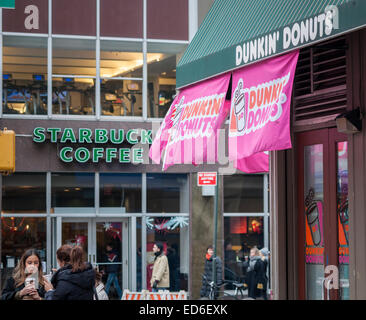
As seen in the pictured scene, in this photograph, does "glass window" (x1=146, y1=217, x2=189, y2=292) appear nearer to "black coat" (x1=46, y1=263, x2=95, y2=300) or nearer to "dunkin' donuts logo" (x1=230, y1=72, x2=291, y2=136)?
"black coat" (x1=46, y1=263, x2=95, y2=300)

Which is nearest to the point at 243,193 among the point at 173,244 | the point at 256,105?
the point at 173,244

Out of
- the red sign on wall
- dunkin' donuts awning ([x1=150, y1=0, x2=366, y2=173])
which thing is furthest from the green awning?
the red sign on wall

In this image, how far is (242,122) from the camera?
25.4 ft

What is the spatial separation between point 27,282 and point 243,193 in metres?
15.7

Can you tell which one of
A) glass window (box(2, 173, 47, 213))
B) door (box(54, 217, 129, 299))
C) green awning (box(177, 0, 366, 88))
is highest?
green awning (box(177, 0, 366, 88))

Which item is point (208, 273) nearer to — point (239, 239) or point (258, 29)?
point (239, 239)

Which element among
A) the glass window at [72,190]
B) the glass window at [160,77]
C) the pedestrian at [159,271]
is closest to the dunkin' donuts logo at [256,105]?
the pedestrian at [159,271]

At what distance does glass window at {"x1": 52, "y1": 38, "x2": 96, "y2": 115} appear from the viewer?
2161 cm

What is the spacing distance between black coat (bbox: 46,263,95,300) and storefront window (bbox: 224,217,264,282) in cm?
1491

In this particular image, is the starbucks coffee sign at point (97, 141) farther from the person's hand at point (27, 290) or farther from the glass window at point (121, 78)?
the person's hand at point (27, 290)

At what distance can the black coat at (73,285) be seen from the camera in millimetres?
7803

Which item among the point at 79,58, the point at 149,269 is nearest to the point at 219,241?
the point at 149,269
